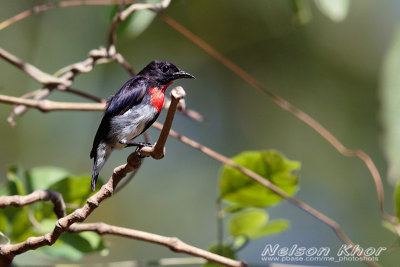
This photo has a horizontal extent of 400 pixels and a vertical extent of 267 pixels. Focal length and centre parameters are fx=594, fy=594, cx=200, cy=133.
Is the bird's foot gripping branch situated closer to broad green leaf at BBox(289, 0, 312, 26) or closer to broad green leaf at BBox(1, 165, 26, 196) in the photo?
broad green leaf at BBox(1, 165, 26, 196)

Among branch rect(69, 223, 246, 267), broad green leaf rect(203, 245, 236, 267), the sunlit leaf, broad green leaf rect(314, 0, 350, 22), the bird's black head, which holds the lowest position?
branch rect(69, 223, 246, 267)

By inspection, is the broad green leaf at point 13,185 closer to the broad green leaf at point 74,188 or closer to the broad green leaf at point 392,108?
the broad green leaf at point 74,188

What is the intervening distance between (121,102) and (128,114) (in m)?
0.05

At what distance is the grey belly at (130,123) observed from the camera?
84.5 inches

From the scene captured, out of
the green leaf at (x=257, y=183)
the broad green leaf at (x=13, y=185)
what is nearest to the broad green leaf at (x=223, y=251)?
the green leaf at (x=257, y=183)

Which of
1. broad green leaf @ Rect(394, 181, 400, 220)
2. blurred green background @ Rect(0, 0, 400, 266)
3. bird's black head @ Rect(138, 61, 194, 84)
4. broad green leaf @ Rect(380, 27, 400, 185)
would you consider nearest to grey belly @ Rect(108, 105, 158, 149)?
bird's black head @ Rect(138, 61, 194, 84)

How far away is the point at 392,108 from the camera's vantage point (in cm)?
221

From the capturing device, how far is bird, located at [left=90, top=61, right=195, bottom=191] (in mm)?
2150

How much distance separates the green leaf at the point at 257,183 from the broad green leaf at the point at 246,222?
4cm

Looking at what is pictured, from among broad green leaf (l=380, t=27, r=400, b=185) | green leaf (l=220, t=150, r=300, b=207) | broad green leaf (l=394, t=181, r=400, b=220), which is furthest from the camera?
green leaf (l=220, t=150, r=300, b=207)

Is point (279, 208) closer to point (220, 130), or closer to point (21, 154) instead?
point (220, 130)

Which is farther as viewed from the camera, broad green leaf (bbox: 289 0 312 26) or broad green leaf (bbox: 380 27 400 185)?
broad green leaf (bbox: 289 0 312 26)

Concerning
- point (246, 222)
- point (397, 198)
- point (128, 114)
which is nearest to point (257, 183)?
point (246, 222)

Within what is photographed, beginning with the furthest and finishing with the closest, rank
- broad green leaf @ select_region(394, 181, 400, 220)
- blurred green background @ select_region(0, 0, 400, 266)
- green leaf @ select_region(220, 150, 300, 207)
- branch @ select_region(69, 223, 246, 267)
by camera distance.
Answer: blurred green background @ select_region(0, 0, 400, 266), green leaf @ select_region(220, 150, 300, 207), broad green leaf @ select_region(394, 181, 400, 220), branch @ select_region(69, 223, 246, 267)
